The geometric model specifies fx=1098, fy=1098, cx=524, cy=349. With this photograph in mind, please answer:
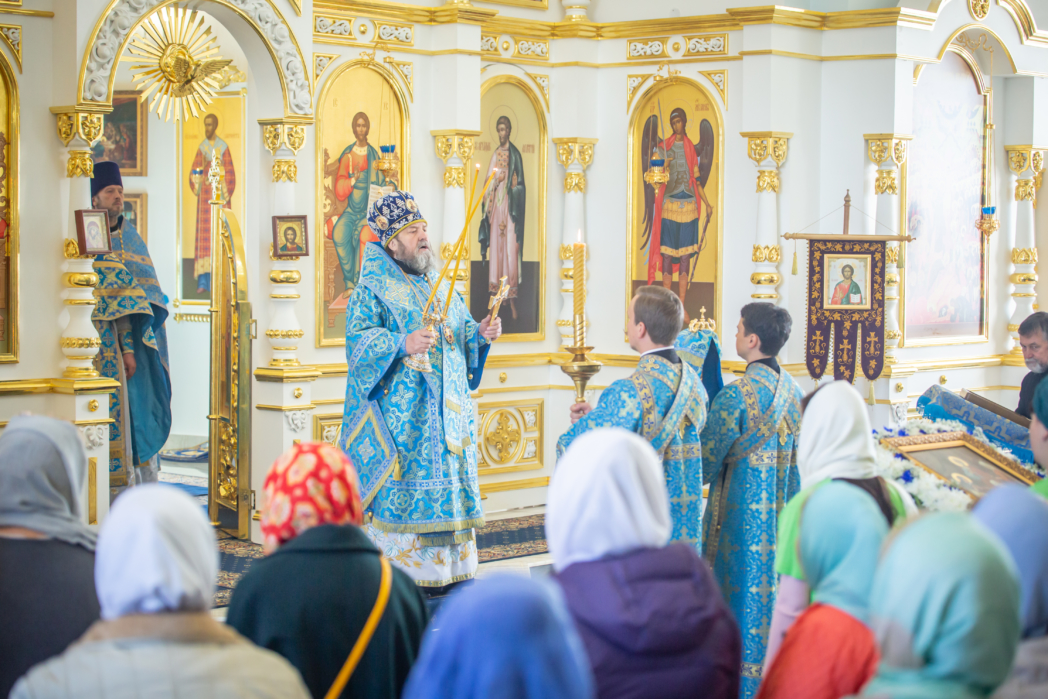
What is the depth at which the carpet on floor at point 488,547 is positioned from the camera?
6160 millimetres

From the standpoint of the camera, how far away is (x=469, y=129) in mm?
7820

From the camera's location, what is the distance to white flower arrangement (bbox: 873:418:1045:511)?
148 inches

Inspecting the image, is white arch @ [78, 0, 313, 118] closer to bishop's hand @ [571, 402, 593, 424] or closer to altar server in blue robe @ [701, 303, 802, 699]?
bishop's hand @ [571, 402, 593, 424]

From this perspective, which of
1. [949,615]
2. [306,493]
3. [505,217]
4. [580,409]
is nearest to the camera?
[949,615]

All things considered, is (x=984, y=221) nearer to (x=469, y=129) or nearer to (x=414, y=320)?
(x=469, y=129)

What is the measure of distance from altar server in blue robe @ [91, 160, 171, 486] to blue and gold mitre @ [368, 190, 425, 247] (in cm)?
213

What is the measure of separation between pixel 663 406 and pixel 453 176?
4379 millimetres

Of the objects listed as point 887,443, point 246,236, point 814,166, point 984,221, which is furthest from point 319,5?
point 984,221

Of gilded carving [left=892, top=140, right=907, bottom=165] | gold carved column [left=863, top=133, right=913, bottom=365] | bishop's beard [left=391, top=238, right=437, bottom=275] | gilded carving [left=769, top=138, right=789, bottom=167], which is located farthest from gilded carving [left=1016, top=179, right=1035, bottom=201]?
bishop's beard [left=391, top=238, right=437, bottom=275]

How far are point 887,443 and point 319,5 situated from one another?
487 cm

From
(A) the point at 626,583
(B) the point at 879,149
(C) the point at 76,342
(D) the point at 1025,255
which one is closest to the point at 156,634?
(A) the point at 626,583

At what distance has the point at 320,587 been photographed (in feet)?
7.28

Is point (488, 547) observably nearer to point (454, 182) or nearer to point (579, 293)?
point (454, 182)

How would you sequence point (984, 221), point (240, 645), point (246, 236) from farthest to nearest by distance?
point (984, 221) < point (246, 236) < point (240, 645)
